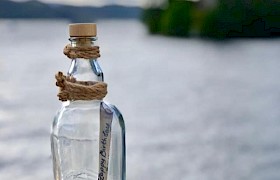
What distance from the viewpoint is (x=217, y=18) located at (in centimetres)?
179

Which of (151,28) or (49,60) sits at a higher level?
(151,28)

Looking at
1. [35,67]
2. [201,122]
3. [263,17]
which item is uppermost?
[263,17]

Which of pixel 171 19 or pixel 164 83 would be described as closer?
pixel 171 19

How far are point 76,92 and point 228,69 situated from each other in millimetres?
3217

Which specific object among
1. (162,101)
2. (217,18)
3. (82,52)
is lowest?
(162,101)

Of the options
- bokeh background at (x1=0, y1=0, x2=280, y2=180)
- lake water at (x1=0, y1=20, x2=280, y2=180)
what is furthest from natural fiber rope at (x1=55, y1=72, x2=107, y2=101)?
lake water at (x1=0, y1=20, x2=280, y2=180)

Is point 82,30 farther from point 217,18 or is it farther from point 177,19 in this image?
point 217,18

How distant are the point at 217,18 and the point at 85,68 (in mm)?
1319

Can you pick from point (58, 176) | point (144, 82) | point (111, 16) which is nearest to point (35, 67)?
point (144, 82)

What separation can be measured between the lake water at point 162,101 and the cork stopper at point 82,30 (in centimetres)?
57

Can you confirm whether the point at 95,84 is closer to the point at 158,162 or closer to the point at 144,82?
the point at 158,162

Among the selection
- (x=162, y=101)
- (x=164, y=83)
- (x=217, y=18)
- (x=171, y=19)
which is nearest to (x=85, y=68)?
(x=171, y=19)

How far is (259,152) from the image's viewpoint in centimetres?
204

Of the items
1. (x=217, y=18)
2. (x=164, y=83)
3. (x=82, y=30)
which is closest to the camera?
(x=82, y=30)
